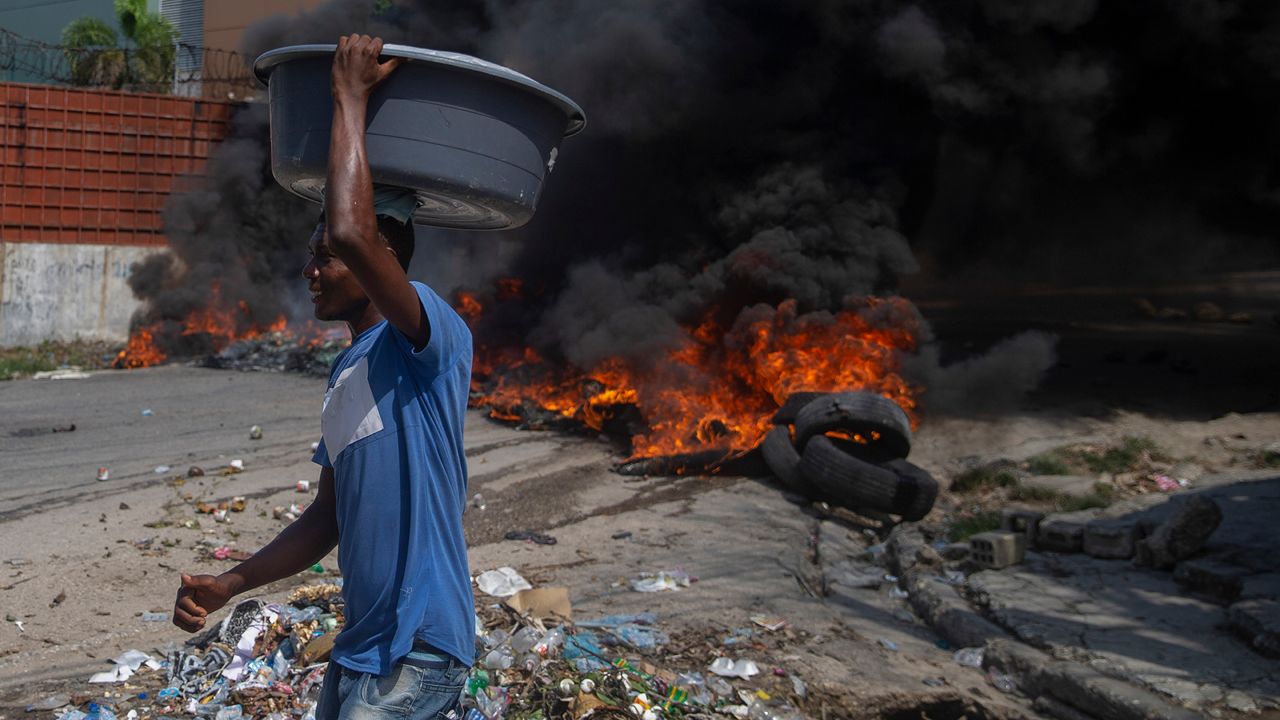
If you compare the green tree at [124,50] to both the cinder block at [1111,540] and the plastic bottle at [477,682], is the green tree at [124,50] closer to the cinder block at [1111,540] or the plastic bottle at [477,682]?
the plastic bottle at [477,682]

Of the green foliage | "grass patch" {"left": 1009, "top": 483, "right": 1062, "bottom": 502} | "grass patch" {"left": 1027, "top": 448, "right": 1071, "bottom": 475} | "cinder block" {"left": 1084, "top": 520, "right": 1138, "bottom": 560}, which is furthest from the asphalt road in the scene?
"grass patch" {"left": 1027, "top": 448, "right": 1071, "bottom": 475}

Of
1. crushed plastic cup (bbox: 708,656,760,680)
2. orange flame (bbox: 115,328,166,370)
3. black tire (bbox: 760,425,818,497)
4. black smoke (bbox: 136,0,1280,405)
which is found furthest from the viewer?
orange flame (bbox: 115,328,166,370)

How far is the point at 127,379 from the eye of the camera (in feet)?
43.9

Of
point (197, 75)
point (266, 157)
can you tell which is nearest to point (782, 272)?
point (266, 157)

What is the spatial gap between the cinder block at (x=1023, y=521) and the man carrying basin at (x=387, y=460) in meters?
5.48

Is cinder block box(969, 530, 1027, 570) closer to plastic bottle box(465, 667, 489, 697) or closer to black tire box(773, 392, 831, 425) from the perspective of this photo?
black tire box(773, 392, 831, 425)

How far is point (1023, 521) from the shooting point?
675 cm

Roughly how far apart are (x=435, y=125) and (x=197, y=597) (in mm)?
1123

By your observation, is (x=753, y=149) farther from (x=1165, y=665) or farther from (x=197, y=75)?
(x=197, y=75)

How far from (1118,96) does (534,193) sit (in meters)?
11.8

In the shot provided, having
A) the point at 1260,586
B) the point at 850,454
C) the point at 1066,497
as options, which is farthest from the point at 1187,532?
the point at 850,454

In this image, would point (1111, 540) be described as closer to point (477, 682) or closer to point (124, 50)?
point (477, 682)

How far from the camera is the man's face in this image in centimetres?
205

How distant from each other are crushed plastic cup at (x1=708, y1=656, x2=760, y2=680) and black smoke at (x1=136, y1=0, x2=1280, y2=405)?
21.1 feet
